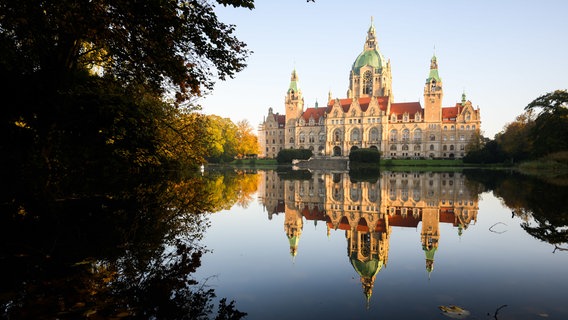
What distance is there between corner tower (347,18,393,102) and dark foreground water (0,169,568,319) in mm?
89031

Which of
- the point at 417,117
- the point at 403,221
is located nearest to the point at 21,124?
the point at 403,221

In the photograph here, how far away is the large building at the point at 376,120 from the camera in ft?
276

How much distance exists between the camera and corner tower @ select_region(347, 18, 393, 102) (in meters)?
95.4

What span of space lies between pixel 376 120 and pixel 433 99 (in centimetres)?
1398

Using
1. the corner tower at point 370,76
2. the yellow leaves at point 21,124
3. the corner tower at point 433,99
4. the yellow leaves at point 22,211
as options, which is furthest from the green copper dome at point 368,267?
the corner tower at point 370,76

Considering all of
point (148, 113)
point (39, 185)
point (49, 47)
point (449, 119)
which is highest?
point (449, 119)

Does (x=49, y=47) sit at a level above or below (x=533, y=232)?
above

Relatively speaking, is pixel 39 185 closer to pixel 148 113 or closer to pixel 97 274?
pixel 148 113

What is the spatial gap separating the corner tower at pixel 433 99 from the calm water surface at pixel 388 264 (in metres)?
79.5

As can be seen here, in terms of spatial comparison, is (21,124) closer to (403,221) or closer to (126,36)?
(126,36)

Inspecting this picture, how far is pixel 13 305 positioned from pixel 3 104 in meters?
8.19

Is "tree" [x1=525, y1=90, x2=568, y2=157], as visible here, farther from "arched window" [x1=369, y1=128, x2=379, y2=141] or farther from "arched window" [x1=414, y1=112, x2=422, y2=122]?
"arched window" [x1=369, y1=128, x2=379, y2=141]

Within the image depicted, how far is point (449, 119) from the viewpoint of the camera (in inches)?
3351

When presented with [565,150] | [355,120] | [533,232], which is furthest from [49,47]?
[355,120]
